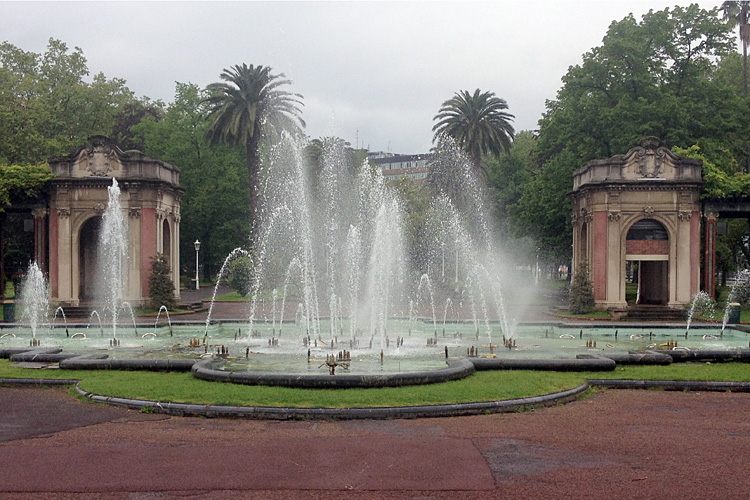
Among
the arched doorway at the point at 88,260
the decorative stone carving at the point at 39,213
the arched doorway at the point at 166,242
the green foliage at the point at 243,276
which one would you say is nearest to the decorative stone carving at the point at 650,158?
the arched doorway at the point at 166,242

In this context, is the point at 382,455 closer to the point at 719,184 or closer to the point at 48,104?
the point at 719,184

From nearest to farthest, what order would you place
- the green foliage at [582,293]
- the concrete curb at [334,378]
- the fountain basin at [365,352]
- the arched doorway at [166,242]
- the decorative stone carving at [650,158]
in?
the concrete curb at [334,378] → the fountain basin at [365,352] → the decorative stone carving at [650,158] → the green foliage at [582,293] → the arched doorway at [166,242]

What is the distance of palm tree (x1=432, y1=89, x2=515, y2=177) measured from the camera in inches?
2171

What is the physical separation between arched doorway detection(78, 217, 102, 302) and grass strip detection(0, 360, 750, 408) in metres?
23.7

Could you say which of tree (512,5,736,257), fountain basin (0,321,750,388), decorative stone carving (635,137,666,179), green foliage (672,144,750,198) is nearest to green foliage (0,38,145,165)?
fountain basin (0,321,750,388)

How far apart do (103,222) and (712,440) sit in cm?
3110

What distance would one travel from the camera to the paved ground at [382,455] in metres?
8.20

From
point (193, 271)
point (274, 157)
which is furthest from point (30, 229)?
point (193, 271)

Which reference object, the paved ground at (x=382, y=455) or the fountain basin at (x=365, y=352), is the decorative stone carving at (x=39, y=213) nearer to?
the fountain basin at (x=365, y=352)

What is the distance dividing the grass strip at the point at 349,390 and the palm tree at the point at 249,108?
36.1 m

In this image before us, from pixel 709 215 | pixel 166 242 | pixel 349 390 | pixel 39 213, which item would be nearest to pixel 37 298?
pixel 39 213

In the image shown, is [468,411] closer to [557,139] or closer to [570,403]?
[570,403]

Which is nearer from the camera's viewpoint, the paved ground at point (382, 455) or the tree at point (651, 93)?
the paved ground at point (382, 455)

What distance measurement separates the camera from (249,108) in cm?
5016
